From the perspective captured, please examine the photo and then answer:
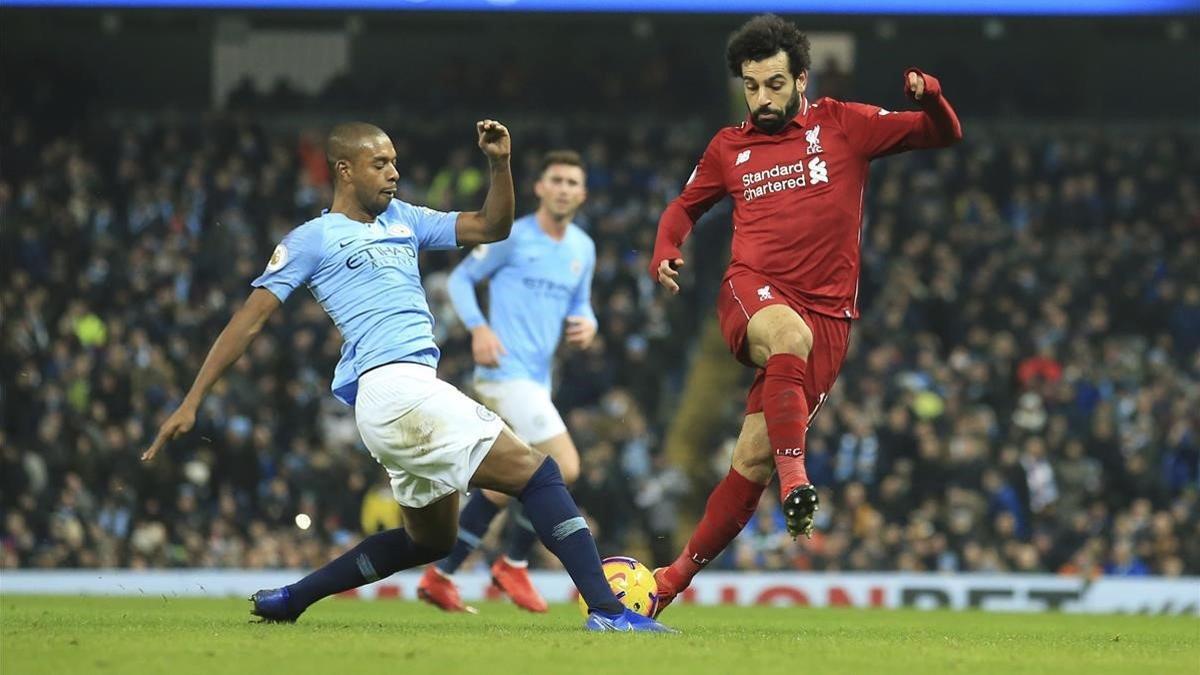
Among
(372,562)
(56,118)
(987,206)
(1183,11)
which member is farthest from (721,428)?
(372,562)

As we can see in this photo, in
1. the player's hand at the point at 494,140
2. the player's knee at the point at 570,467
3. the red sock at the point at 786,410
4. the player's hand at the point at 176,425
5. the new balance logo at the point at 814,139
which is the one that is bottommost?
the player's knee at the point at 570,467

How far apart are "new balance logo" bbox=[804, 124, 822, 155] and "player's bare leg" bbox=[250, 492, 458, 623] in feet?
7.57

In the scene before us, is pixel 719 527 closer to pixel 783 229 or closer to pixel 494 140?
pixel 783 229

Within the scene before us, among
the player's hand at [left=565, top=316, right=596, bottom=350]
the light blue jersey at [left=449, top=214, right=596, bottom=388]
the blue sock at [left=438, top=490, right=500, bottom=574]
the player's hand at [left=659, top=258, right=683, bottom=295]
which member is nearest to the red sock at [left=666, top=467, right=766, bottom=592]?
the player's hand at [left=659, top=258, right=683, bottom=295]

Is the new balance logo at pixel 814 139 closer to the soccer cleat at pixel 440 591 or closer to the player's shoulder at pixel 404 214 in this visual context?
the player's shoulder at pixel 404 214

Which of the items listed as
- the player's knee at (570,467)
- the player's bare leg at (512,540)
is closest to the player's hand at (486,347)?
the player's bare leg at (512,540)

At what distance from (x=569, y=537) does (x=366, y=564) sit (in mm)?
1041

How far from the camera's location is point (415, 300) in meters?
7.36

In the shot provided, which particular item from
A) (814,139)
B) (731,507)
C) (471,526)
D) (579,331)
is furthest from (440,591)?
(814,139)

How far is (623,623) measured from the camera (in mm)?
7117

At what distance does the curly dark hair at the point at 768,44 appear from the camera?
312 inches

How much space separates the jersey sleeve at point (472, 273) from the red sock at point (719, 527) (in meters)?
3.13

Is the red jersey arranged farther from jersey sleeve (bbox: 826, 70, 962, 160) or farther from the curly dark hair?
the curly dark hair

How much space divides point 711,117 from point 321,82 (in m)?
5.80
